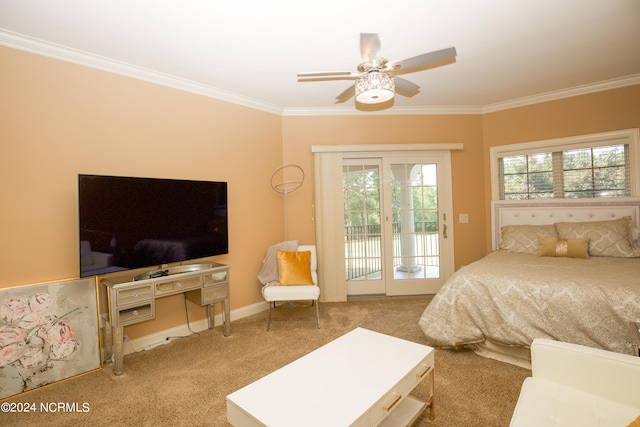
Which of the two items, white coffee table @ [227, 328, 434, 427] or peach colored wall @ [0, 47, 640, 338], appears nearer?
white coffee table @ [227, 328, 434, 427]

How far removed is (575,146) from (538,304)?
8.69 ft

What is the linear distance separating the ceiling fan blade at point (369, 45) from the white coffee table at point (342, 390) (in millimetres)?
1854

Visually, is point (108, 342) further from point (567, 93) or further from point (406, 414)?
point (567, 93)

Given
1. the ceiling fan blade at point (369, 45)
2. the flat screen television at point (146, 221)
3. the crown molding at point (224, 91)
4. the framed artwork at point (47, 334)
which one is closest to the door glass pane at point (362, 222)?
the crown molding at point (224, 91)

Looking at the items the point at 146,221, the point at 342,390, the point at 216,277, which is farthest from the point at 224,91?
the point at 342,390

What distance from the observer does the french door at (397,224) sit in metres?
4.41

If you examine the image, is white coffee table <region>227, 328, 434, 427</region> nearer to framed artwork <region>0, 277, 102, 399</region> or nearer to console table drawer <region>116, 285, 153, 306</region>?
console table drawer <region>116, 285, 153, 306</region>

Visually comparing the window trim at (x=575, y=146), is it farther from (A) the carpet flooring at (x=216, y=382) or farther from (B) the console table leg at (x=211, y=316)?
(B) the console table leg at (x=211, y=316)

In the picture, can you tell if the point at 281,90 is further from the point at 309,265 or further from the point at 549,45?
the point at 549,45

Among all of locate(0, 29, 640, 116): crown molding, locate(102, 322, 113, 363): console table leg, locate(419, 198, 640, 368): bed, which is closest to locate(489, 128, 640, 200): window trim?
locate(419, 198, 640, 368): bed

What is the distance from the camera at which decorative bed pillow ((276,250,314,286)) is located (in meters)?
3.44

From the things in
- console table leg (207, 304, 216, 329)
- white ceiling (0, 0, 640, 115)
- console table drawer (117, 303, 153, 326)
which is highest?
white ceiling (0, 0, 640, 115)

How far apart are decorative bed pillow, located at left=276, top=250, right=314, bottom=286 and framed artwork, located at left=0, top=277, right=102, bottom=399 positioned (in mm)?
1691

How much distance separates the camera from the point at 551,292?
7.57 ft
